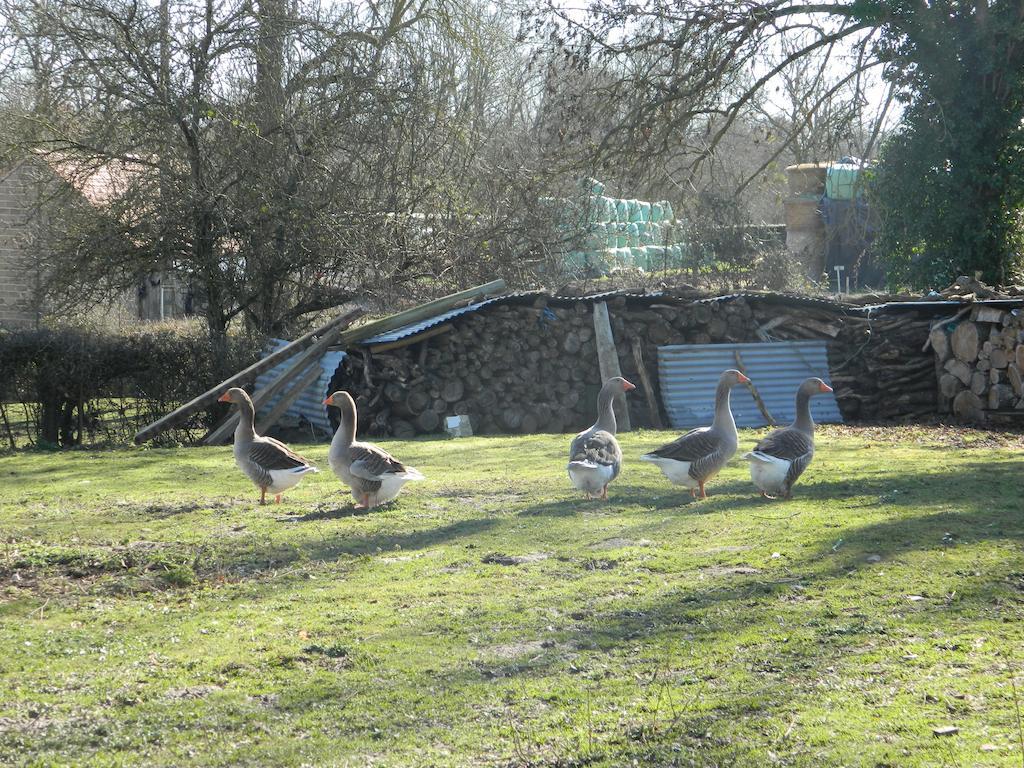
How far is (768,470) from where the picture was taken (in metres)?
10.3

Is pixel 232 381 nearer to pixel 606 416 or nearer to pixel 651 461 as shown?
pixel 606 416

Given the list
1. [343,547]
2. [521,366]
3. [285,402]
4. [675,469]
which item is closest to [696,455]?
[675,469]

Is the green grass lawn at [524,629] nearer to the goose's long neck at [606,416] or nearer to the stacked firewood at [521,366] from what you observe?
the goose's long neck at [606,416]

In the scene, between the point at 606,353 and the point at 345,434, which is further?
the point at 606,353

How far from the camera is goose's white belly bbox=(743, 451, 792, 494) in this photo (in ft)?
33.6

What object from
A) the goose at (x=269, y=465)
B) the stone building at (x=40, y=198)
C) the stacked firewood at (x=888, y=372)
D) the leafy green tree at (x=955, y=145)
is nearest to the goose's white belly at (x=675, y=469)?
the goose at (x=269, y=465)

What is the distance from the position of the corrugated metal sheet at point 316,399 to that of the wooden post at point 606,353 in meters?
4.48

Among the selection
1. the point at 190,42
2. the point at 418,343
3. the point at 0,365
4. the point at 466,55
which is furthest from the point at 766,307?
the point at 0,365

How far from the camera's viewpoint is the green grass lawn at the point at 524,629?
4684 mm

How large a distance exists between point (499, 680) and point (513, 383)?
45.4 feet

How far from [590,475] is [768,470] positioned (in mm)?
1684

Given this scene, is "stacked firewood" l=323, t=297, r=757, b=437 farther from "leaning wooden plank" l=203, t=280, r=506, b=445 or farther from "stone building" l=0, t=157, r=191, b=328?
"stone building" l=0, t=157, r=191, b=328

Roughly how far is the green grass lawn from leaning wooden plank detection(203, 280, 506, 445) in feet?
20.5

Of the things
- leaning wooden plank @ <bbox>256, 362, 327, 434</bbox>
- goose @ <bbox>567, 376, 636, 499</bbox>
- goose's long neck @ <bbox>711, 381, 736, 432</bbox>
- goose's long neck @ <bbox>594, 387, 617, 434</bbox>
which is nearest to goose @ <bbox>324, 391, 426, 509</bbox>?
goose @ <bbox>567, 376, 636, 499</bbox>
